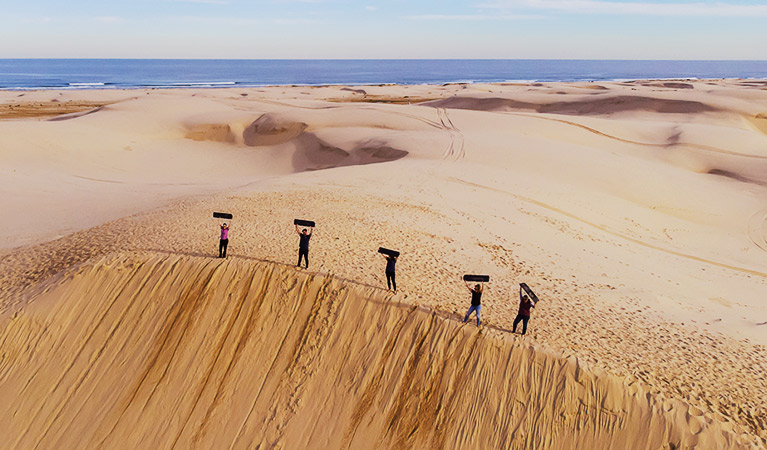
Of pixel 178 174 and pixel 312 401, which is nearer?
pixel 312 401

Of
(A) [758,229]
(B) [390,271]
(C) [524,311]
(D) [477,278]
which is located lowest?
(A) [758,229]

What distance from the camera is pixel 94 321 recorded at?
9.84m

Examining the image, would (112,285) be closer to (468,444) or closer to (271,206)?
(271,206)

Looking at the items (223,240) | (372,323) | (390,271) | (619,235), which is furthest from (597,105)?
(372,323)

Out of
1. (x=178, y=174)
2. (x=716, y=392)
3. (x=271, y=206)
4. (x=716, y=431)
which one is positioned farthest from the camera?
(x=178, y=174)

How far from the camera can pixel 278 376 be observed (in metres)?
8.70

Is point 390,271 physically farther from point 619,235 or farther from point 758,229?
point 758,229

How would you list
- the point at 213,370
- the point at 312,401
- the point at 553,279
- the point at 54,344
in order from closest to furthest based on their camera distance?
the point at 312,401, the point at 213,370, the point at 54,344, the point at 553,279

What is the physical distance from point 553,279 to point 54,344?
10.0 m

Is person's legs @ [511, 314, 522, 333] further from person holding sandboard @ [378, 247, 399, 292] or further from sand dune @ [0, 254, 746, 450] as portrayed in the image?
person holding sandboard @ [378, 247, 399, 292]

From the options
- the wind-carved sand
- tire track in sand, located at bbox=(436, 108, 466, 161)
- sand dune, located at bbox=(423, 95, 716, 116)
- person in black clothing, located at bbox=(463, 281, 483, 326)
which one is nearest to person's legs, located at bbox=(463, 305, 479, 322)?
person in black clothing, located at bbox=(463, 281, 483, 326)

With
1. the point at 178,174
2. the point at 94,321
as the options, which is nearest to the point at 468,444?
the point at 94,321

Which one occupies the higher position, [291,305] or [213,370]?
[291,305]

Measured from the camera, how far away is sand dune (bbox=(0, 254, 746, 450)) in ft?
24.7
